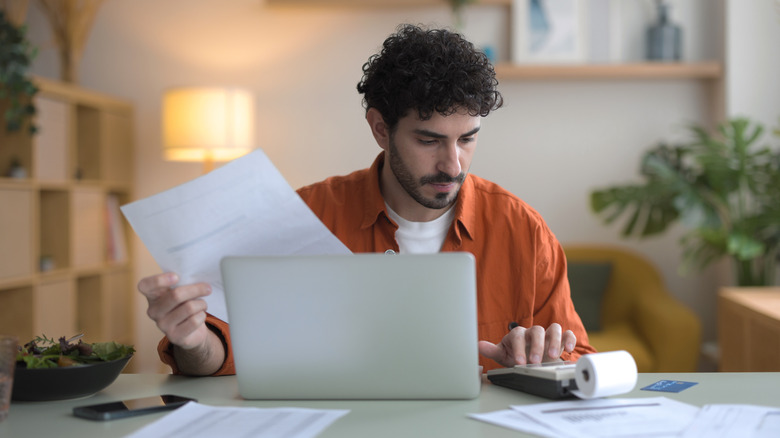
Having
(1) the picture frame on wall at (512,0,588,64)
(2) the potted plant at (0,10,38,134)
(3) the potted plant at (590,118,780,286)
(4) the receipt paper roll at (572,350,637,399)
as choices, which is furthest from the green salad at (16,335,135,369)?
(1) the picture frame on wall at (512,0,588,64)

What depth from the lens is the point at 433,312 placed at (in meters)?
1.00

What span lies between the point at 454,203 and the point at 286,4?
2.37 m

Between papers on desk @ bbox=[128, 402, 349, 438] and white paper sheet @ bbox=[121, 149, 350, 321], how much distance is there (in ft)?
0.68

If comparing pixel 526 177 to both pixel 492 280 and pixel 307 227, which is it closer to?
pixel 492 280

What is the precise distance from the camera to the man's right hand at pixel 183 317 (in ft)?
3.58

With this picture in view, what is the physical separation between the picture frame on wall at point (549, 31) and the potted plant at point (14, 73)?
2144 millimetres

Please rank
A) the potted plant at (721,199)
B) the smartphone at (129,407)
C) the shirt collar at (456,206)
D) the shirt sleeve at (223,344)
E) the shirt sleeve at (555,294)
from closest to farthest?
1. the smartphone at (129,407)
2. the shirt sleeve at (223,344)
3. the shirt sleeve at (555,294)
4. the shirt collar at (456,206)
5. the potted plant at (721,199)

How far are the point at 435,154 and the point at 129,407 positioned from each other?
0.81 metres

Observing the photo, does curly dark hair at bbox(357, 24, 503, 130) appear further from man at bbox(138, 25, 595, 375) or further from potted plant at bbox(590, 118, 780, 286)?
potted plant at bbox(590, 118, 780, 286)

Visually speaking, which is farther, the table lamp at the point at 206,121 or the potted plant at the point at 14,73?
the table lamp at the point at 206,121

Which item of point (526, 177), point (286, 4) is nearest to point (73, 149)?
point (286, 4)

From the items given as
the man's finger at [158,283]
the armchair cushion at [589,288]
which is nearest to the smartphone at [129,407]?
the man's finger at [158,283]

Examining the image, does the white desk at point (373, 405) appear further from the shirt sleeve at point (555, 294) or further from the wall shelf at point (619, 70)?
the wall shelf at point (619, 70)

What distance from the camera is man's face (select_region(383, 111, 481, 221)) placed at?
155cm
